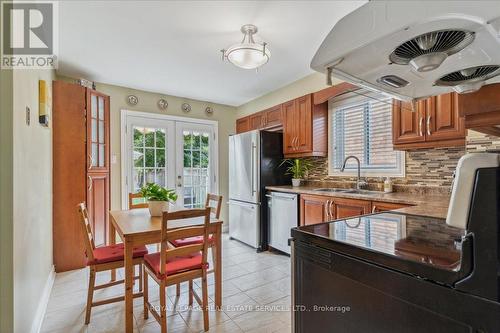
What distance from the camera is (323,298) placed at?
102 cm

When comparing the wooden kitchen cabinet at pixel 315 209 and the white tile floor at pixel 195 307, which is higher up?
the wooden kitchen cabinet at pixel 315 209

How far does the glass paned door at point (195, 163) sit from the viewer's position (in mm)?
4516

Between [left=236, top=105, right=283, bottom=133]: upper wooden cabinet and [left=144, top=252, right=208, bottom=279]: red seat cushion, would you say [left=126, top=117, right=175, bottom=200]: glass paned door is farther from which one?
[left=144, top=252, right=208, bottom=279]: red seat cushion

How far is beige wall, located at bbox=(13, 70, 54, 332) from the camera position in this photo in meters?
1.39

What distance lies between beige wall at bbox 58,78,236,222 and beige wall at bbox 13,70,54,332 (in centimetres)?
162

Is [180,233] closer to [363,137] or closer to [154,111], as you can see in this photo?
[363,137]

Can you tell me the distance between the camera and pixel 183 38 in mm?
2562

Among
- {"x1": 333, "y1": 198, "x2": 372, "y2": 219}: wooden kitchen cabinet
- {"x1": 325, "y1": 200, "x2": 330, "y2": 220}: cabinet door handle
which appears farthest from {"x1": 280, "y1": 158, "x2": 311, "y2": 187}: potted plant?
{"x1": 333, "y1": 198, "x2": 372, "y2": 219}: wooden kitchen cabinet

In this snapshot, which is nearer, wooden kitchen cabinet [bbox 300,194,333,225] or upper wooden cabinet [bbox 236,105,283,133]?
wooden kitchen cabinet [bbox 300,194,333,225]

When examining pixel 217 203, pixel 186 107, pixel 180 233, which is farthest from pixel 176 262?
pixel 186 107

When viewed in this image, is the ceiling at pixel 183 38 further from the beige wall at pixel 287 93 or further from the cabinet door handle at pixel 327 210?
the cabinet door handle at pixel 327 210

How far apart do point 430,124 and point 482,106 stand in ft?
4.11

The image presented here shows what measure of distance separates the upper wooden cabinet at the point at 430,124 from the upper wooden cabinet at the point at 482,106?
2.78ft

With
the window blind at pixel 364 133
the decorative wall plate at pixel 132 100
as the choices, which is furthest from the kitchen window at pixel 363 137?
the decorative wall plate at pixel 132 100
